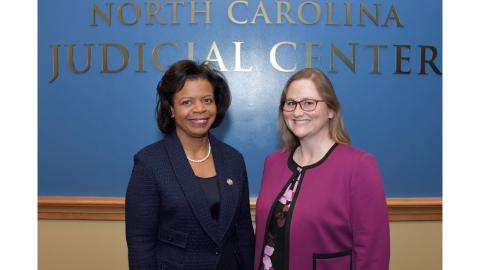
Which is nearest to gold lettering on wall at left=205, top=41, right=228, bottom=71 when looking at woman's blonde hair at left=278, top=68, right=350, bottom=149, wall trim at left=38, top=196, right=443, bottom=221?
wall trim at left=38, top=196, right=443, bottom=221

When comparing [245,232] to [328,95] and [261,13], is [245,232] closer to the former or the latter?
[328,95]

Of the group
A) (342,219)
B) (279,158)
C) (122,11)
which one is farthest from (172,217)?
(122,11)

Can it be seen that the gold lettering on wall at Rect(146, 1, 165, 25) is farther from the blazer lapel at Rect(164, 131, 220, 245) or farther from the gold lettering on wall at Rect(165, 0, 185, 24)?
the blazer lapel at Rect(164, 131, 220, 245)

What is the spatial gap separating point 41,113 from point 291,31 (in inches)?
74.5

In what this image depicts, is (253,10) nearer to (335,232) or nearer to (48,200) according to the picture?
(335,232)

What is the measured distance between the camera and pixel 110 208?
2.92 meters

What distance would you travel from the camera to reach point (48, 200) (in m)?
2.95

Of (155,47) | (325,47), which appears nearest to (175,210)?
(155,47)

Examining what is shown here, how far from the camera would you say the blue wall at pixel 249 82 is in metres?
2.89

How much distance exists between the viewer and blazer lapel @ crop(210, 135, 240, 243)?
183 cm

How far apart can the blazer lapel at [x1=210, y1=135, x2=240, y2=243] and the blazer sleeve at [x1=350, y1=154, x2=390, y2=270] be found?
1.75 feet

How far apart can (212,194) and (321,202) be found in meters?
0.49

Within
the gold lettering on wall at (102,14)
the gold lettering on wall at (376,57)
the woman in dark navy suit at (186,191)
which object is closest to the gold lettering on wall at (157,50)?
the gold lettering on wall at (102,14)

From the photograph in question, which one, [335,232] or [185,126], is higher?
[185,126]
